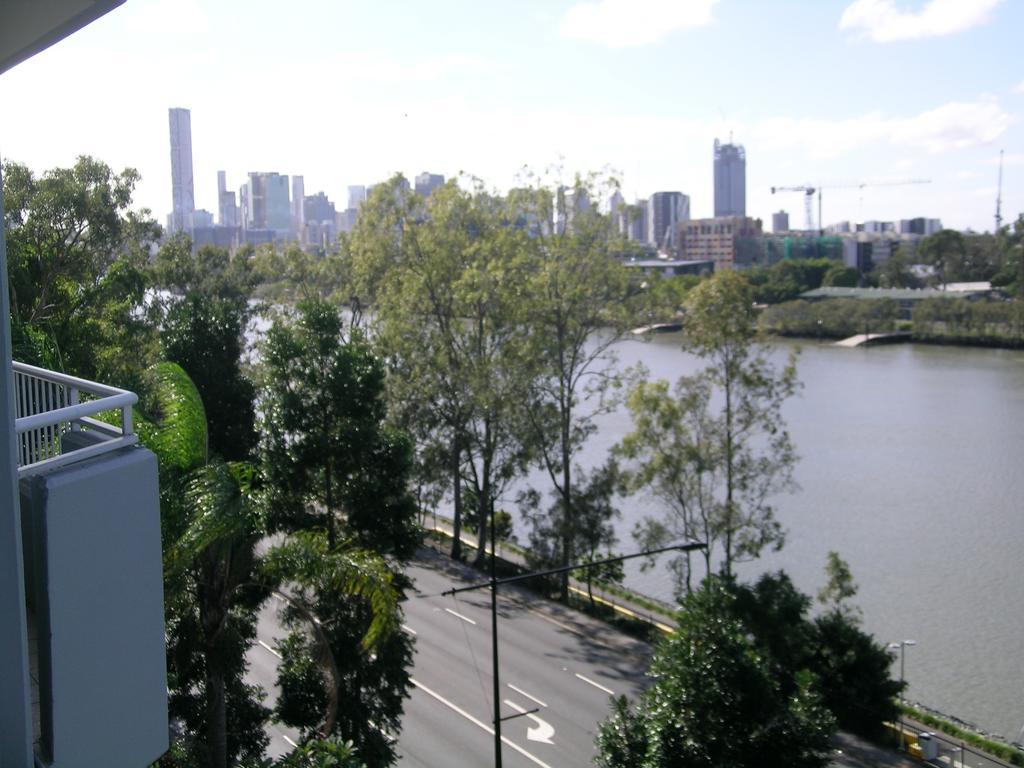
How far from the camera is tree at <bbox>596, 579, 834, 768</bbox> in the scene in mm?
6590

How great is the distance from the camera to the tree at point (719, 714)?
6.59m

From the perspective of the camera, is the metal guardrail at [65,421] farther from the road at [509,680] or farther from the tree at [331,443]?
the road at [509,680]

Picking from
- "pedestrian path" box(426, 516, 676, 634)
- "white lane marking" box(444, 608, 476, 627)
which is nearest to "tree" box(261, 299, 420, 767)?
"white lane marking" box(444, 608, 476, 627)

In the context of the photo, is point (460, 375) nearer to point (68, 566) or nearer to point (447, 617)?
point (447, 617)

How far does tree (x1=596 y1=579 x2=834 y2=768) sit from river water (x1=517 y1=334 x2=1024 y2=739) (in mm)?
6286

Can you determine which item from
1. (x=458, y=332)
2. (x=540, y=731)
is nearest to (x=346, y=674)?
(x=540, y=731)

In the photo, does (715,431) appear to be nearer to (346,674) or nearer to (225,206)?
(346,674)

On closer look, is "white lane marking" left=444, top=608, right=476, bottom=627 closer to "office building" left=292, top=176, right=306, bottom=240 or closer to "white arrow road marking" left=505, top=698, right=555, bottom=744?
"white arrow road marking" left=505, top=698, right=555, bottom=744

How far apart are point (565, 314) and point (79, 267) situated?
283 inches

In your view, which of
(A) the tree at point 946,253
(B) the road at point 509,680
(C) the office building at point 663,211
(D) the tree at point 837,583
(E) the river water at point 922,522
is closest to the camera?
(B) the road at point 509,680

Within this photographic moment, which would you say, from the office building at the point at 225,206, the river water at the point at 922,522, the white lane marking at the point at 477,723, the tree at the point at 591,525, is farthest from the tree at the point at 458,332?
the office building at the point at 225,206

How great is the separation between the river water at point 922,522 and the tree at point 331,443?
24.8 feet

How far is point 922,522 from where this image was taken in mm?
17688

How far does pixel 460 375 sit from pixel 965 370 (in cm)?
2484
